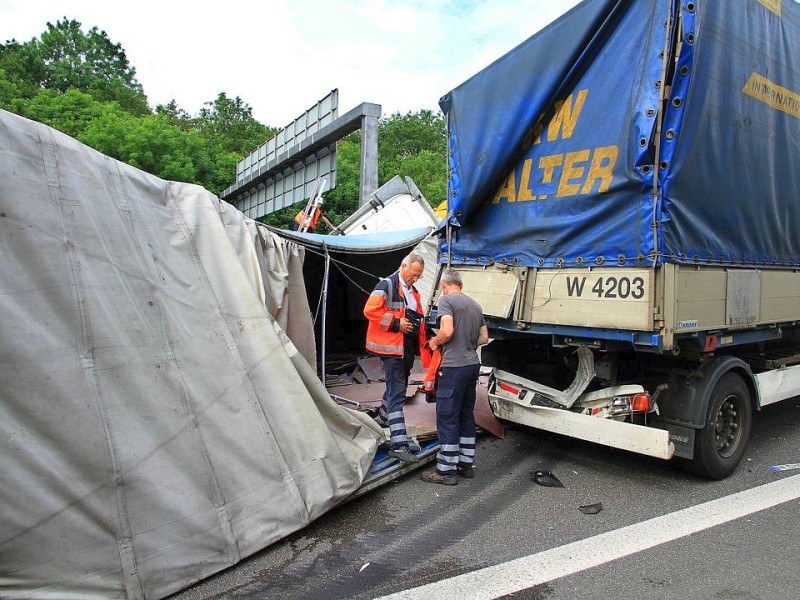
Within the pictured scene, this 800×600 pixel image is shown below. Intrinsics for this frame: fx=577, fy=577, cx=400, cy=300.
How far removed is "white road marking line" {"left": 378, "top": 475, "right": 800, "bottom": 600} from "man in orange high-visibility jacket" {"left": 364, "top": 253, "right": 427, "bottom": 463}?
1.71 m

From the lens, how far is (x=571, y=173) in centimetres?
498

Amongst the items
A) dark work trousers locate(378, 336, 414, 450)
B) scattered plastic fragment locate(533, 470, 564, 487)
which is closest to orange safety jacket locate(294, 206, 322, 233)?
dark work trousers locate(378, 336, 414, 450)

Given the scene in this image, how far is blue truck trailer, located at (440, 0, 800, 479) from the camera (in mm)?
4348

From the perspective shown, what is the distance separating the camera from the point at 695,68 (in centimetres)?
435

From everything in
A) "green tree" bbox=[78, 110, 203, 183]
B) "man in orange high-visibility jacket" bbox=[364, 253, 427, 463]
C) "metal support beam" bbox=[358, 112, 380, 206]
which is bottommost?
"man in orange high-visibility jacket" bbox=[364, 253, 427, 463]

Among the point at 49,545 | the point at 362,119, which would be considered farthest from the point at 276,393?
the point at 362,119

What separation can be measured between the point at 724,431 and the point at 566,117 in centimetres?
306

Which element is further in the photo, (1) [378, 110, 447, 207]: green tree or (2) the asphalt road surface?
(1) [378, 110, 447, 207]: green tree

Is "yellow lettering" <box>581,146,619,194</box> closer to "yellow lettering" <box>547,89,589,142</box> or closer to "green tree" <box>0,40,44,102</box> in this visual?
"yellow lettering" <box>547,89,589,142</box>

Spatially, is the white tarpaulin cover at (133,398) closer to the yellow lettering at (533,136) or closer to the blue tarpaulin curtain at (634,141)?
the blue tarpaulin curtain at (634,141)

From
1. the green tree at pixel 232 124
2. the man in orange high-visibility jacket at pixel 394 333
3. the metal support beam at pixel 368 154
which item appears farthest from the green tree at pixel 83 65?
the man in orange high-visibility jacket at pixel 394 333

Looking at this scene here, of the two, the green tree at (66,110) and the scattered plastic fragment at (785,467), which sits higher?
the green tree at (66,110)

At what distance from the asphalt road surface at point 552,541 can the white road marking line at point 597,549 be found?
0.5 inches

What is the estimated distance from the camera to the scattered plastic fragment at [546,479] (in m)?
4.86
